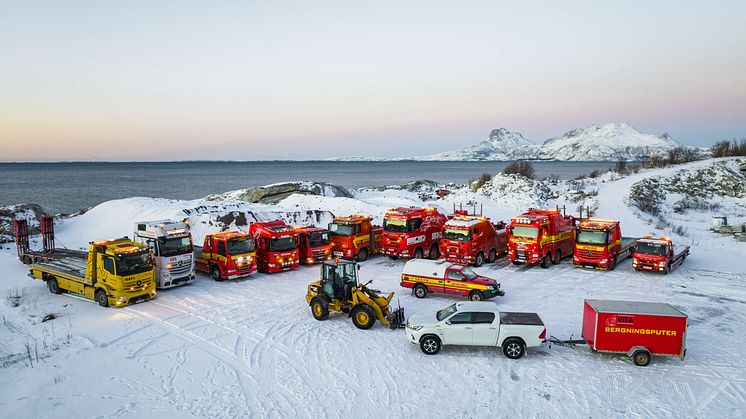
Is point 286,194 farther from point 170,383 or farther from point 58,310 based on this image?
point 170,383

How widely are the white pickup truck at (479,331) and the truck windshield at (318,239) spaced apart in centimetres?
1181

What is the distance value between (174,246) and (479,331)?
13.4m

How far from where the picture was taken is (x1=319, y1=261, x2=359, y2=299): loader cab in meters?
15.1

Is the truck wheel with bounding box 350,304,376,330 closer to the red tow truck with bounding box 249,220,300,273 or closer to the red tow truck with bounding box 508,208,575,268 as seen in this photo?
the red tow truck with bounding box 249,220,300,273

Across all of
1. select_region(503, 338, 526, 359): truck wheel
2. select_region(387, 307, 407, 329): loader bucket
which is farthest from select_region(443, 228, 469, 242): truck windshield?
select_region(503, 338, 526, 359): truck wheel

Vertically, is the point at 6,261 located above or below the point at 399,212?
below

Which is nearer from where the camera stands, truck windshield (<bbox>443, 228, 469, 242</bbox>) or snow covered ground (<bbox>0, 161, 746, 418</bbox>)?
snow covered ground (<bbox>0, 161, 746, 418</bbox>)

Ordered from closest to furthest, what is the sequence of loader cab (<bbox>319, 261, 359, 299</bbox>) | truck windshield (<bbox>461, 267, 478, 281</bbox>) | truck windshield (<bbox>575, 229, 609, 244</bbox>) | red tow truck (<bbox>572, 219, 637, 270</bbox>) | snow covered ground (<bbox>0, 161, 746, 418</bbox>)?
snow covered ground (<bbox>0, 161, 746, 418</bbox>) → loader cab (<bbox>319, 261, 359, 299</bbox>) → truck windshield (<bbox>461, 267, 478, 281</bbox>) → red tow truck (<bbox>572, 219, 637, 270</bbox>) → truck windshield (<bbox>575, 229, 609, 244</bbox>)

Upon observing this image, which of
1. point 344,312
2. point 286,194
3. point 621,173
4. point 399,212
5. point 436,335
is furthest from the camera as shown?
point 621,173

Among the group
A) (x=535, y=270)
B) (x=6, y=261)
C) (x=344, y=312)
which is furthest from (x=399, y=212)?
(x=6, y=261)

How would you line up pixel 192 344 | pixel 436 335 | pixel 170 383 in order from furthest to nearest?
pixel 192 344, pixel 436 335, pixel 170 383

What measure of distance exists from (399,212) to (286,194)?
942 inches

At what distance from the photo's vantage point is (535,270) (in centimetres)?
2283

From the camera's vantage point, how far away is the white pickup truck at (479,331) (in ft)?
40.6
